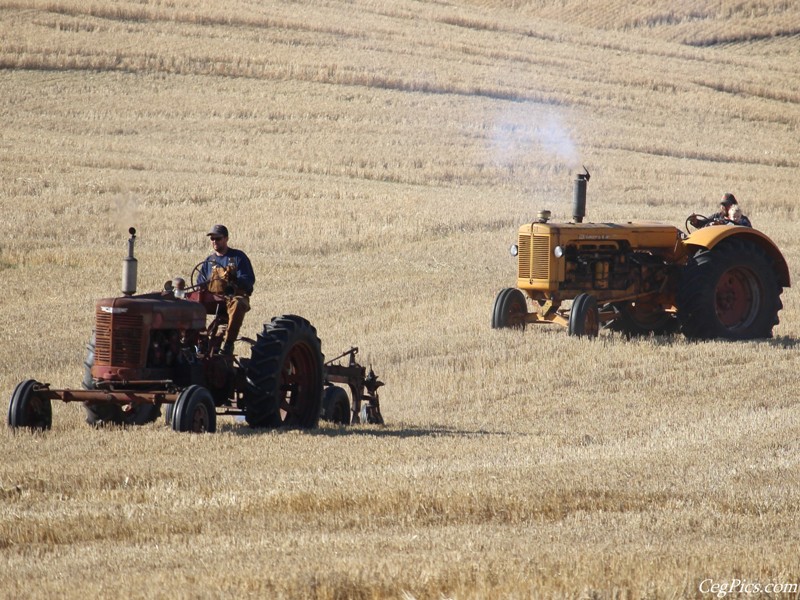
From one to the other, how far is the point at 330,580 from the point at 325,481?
2475mm

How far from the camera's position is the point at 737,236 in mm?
15492

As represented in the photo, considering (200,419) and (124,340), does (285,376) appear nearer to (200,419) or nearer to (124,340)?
(200,419)

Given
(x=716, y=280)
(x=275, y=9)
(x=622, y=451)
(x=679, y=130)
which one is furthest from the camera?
(x=275, y=9)

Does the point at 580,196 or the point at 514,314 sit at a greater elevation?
the point at 580,196

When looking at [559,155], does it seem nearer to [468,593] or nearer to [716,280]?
[716,280]

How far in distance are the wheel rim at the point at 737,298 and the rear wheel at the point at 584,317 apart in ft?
5.49

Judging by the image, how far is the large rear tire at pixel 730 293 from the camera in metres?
15.0

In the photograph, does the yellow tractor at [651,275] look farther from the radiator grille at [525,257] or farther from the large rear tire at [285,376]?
the large rear tire at [285,376]

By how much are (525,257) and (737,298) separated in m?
2.58

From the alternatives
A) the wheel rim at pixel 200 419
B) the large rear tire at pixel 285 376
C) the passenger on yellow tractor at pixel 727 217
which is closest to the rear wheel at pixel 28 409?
the wheel rim at pixel 200 419

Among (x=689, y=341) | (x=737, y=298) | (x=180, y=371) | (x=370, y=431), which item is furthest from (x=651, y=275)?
(x=180, y=371)

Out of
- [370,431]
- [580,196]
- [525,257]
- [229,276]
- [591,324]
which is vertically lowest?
[370,431]

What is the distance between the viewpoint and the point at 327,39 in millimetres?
44500

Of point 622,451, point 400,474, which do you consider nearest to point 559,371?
point 622,451
